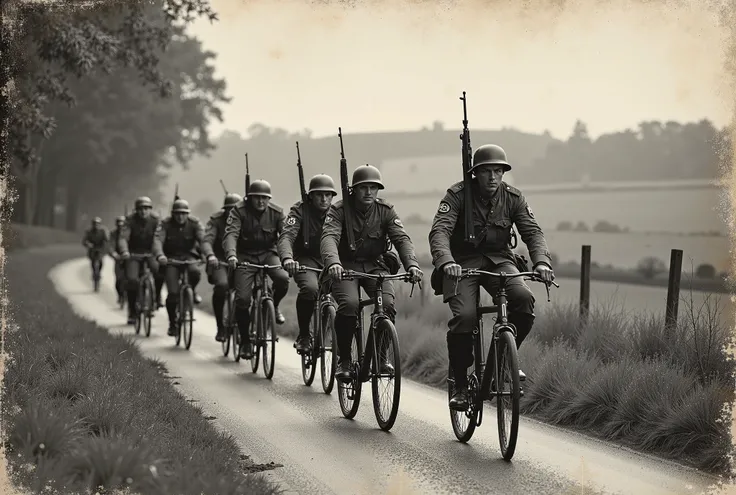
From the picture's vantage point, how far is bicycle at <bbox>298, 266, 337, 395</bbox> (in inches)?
392

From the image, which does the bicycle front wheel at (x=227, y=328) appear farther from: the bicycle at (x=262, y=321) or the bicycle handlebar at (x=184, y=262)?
the bicycle handlebar at (x=184, y=262)

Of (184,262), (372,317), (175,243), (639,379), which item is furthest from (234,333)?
(639,379)

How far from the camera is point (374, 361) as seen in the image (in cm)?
838

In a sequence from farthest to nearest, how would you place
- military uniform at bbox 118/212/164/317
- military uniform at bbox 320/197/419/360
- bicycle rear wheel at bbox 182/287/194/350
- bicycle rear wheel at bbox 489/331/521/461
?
military uniform at bbox 118/212/164/317 < bicycle rear wheel at bbox 182/287/194/350 < military uniform at bbox 320/197/419/360 < bicycle rear wheel at bbox 489/331/521/461

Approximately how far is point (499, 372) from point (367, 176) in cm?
249

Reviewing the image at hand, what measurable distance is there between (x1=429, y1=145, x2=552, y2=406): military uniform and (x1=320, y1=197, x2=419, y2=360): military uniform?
113 centimetres

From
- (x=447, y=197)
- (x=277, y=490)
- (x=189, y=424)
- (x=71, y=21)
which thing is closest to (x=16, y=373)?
(x=189, y=424)

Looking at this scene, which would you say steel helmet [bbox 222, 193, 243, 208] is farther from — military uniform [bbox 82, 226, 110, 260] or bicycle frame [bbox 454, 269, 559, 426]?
military uniform [bbox 82, 226, 110, 260]

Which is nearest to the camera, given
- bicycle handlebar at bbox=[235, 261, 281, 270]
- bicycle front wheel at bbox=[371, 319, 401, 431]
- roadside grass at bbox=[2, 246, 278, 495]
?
roadside grass at bbox=[2, 246, 278, 495]

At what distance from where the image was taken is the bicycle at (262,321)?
11477mm

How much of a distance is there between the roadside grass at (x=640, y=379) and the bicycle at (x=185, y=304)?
4.85 metres

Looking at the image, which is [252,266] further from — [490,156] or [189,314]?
[490,156]

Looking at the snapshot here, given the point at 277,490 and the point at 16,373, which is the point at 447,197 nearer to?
the point at 277,490

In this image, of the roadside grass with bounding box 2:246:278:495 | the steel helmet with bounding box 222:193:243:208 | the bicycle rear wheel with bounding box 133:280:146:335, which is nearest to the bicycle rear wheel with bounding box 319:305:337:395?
the roadside grass with bounding box 2:246:278:495
